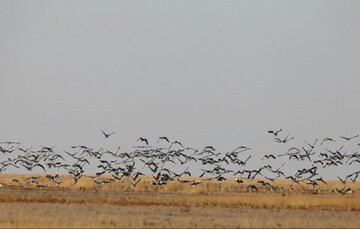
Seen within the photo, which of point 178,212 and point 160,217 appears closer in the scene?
point 160,217

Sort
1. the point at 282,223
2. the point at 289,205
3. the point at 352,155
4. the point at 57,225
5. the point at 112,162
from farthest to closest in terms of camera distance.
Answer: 1. the point at 112,162
2. the point at 352,155
3. the point at 289,205
4. the point at 282,223
5. the point at 57,225

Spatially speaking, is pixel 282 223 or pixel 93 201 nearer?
pixel 282 223

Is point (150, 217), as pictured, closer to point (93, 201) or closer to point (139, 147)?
point (93, 201)

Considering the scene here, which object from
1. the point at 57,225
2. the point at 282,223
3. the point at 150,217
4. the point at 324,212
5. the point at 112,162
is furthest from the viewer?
the point at 112,162

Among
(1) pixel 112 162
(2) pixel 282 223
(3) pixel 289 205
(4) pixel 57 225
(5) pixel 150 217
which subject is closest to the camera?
(4) pixel 57 225

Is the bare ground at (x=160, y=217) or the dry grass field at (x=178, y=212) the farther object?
the dry grass field at (x=178, y=212)

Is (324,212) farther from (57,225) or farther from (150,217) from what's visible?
(57,225)

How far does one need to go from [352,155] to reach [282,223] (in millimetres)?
27855

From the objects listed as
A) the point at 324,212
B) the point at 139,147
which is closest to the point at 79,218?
the point at 324,212

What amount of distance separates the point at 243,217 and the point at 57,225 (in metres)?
12.8

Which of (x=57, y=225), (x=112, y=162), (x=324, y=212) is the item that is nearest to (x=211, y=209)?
(x=324, y=212)

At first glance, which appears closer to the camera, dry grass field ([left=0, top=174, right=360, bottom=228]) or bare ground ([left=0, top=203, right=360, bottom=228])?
bare ground ([left=0, top=203, right=360, bottom=228])

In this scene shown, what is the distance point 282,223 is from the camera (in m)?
41.4

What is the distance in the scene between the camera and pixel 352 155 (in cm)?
6769
